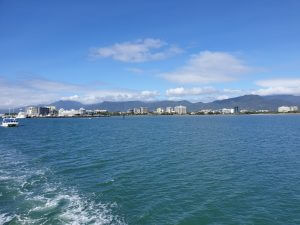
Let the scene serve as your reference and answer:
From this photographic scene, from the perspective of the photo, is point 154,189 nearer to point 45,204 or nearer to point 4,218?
point 45,204

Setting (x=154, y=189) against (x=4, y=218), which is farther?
(x=154, y=189)

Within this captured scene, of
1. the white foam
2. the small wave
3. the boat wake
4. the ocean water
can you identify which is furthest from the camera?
the ocean water

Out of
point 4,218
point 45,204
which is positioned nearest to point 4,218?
point 4,218

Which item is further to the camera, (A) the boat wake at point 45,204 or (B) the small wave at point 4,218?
(A) the boat wake at point 45,204

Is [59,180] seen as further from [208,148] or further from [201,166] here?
[208,148]

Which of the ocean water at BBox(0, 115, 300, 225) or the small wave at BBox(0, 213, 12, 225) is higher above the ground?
the ocean water at BBox(0, 115, 300, 225)

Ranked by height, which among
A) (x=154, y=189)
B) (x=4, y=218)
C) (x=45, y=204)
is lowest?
(x=4, y=218)

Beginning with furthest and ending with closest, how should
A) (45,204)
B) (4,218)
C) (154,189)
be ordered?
(154,189)
(45,204)
(4,218)

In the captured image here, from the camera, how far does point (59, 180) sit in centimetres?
4147

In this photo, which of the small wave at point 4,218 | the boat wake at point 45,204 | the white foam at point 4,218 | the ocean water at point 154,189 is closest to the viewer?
the small wave at point 4,218

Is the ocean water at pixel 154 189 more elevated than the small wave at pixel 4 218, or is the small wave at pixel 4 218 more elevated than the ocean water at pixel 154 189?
the ocean water at pixel 154 189

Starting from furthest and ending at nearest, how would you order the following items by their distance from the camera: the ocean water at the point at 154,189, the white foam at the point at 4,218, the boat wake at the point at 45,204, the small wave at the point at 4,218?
the ocean water at the point at 154,189 < the boat wake at the point at 45,204 < the white foam at the point at 4,218 < the small wave at the point at 4,218

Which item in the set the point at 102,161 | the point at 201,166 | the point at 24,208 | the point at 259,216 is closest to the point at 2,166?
the point at 102,161

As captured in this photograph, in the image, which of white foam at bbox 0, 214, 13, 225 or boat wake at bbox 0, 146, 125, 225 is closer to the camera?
white foam at bbox 0, 214, 13, 225
